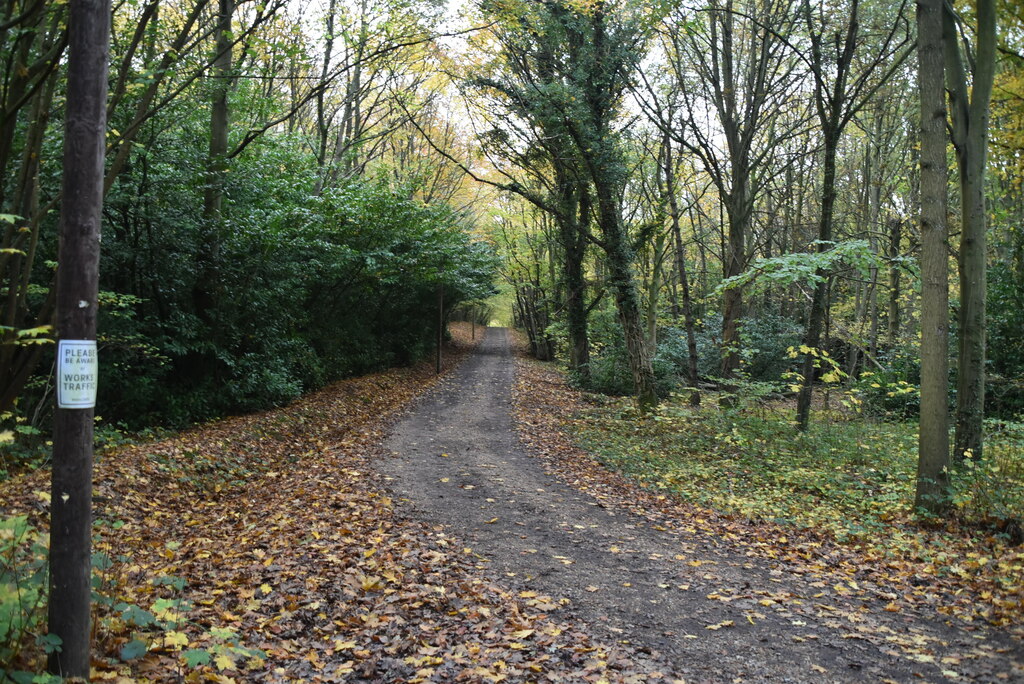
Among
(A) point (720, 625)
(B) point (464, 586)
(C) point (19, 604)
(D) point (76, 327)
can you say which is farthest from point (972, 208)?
Result: (C) point (19, 604)

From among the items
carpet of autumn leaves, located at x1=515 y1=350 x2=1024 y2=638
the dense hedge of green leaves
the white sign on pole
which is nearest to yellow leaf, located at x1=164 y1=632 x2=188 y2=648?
the white sign on pole

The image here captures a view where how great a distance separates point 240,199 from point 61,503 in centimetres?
1331

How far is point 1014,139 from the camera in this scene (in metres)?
12.5

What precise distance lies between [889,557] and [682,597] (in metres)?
2.67

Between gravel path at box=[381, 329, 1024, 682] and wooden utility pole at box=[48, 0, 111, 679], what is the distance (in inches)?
136

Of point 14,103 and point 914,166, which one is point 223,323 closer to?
point 14,103

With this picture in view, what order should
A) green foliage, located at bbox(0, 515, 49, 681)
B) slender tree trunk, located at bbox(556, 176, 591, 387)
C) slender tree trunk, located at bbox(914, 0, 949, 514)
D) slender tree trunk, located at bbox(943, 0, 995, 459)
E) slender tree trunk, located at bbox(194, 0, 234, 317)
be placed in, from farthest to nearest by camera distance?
slender tree trunk, located at bbox(556, 176, 591, 387), slender tree trunk, located at bbox(194, 0, 234, 317), slender tree trunk, located at bbox(943, 0, 995, 459), slender tree trunk, located at bbox(914, 0, 949, 514), green foliage, located at bbox(0, 515, 49, 681)

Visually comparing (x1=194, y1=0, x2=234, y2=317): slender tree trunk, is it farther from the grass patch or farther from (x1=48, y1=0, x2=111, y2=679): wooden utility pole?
(x1=48, y1=0, x2=111, y2=679): wooden utility pole

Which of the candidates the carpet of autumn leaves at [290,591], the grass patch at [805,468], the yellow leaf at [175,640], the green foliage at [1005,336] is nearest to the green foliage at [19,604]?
the carpet of autumn leaves at [290,591]

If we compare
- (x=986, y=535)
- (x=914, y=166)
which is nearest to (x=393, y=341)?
(x=914, y=166)

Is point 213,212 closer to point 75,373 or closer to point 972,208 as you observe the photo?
point 75,373

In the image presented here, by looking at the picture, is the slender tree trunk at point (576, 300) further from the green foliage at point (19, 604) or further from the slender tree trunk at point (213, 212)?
the green foliage at point (19, 604)

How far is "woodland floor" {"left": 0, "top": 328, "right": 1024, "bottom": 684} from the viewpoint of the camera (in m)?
4.10

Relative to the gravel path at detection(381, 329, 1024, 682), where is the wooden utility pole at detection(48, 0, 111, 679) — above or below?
above
